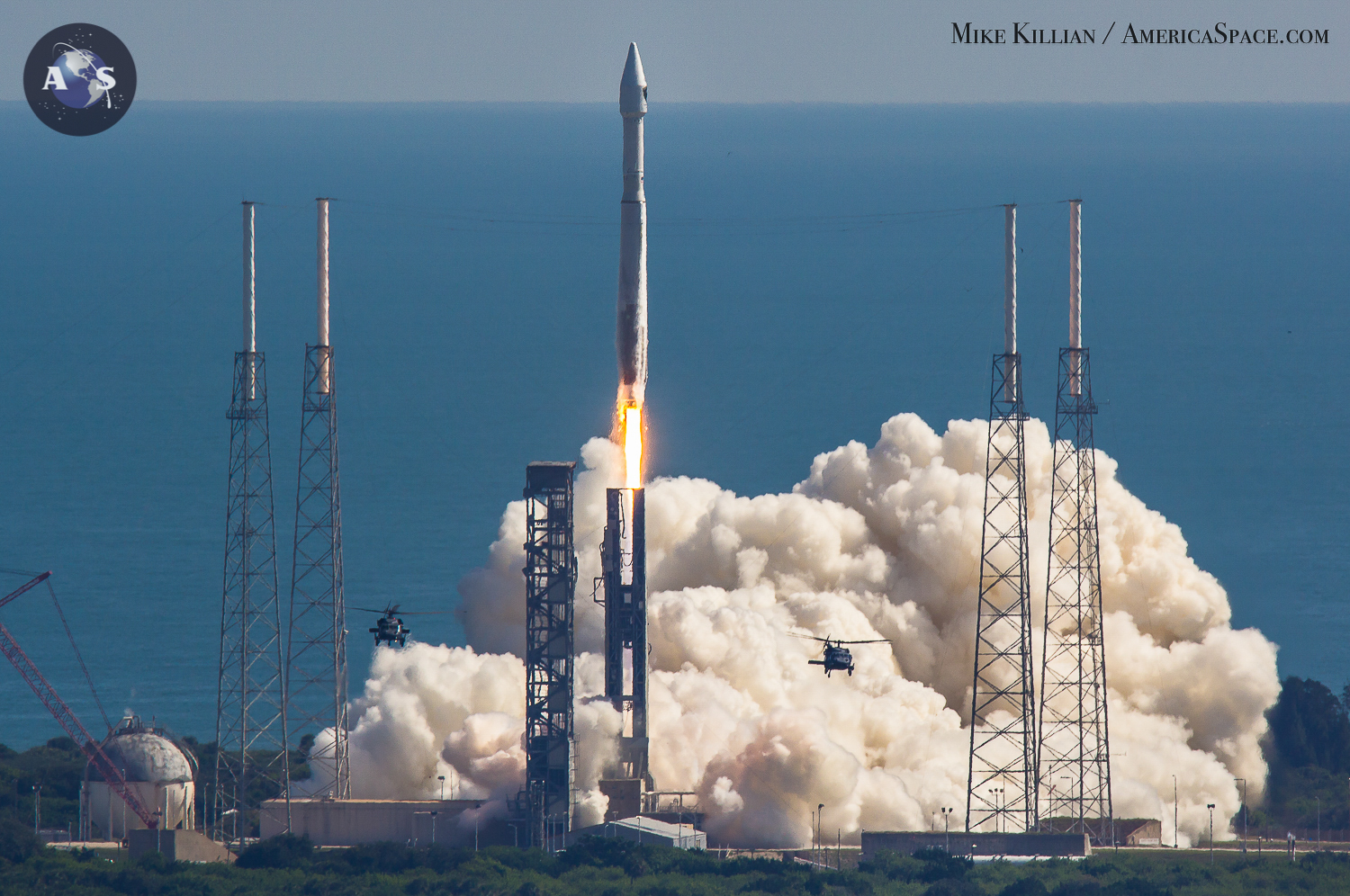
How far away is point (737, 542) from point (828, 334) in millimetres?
109377

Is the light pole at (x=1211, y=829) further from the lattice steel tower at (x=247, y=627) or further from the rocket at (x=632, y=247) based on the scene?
the lattice steel tower at (x=247, y=627)

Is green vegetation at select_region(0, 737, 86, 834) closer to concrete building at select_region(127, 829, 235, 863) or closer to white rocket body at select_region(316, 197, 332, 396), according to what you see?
concrete building at select_region(127, 829, 235, 863)

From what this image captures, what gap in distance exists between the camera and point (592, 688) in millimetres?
73000

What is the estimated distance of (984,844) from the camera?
227 feet

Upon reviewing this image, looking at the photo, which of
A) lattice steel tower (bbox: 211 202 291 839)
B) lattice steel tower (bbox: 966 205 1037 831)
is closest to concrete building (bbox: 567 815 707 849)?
lattice steel tower (bbox: 966 205 1037 831)

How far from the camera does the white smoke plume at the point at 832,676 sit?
70.2m

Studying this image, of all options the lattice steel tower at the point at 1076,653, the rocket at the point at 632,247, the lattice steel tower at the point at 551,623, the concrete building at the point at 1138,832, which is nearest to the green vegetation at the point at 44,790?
the lattice steel tower at the point at 551,623

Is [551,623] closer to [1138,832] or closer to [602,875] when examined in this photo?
[602,875]

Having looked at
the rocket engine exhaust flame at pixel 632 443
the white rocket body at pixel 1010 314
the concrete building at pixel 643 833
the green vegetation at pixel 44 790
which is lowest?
the concrete building at pixel 643 833

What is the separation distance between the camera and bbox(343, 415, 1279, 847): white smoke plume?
70250 mm

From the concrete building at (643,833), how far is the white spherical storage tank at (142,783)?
37.3 ft

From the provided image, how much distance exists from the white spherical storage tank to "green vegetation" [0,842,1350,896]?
271cm

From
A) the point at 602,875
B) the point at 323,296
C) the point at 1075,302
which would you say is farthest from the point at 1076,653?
the point at 323,296

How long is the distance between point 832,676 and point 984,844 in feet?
31.3
